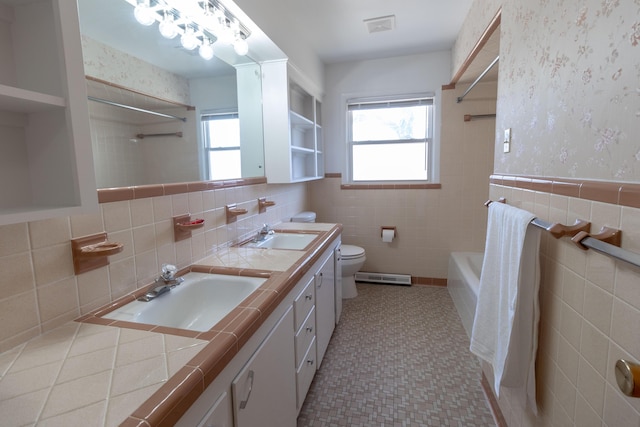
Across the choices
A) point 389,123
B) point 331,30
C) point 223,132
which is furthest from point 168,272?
point 389,123

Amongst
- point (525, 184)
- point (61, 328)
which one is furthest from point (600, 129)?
point (61, 328)

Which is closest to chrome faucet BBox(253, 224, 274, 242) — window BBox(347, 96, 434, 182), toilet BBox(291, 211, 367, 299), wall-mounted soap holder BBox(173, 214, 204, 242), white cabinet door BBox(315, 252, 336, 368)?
white cabinet door BBox(315, 252, 336, 368)

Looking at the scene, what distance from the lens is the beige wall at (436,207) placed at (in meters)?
2.95

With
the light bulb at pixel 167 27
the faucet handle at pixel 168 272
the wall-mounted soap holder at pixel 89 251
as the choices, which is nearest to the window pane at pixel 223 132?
the light bulb at pixel 167 27

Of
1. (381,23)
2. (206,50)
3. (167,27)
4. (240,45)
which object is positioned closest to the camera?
(167,27)

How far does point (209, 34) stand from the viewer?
1670 mm

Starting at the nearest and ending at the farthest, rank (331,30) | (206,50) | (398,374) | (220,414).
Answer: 1. (220,414)
2. (206,50)
3. (398,374)
4. (331,30)

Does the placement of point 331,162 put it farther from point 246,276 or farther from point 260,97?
point 246,276

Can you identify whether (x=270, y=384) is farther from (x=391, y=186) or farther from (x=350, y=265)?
(x=391, y=186)

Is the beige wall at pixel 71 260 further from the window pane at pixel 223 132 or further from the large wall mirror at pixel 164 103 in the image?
the window pane at pixel 223 132

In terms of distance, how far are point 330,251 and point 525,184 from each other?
1.22 metres

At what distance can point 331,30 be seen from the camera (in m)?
2.51

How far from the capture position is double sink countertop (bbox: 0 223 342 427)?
56cm

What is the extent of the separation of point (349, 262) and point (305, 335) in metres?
1.32
